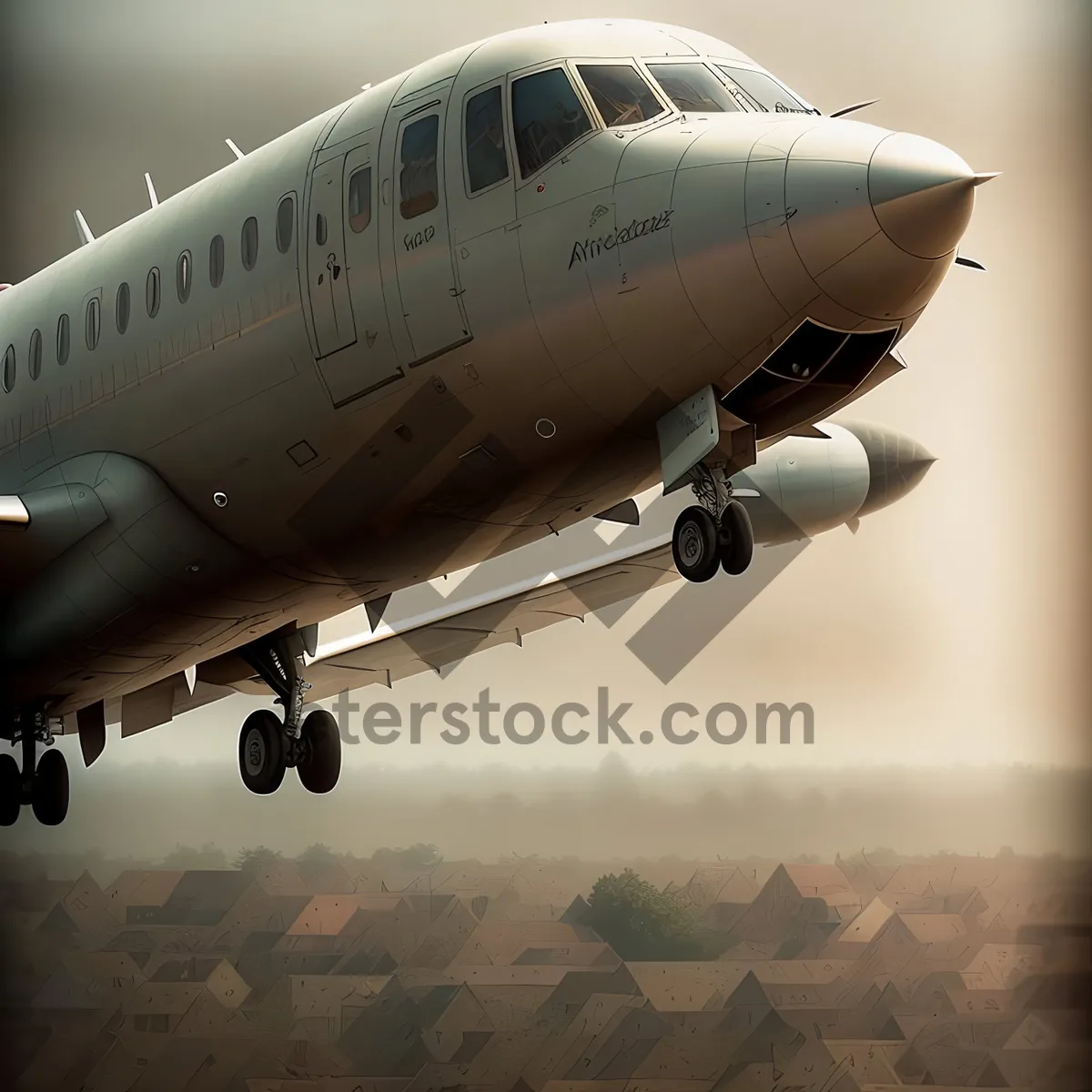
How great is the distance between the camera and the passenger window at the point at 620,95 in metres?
8.37

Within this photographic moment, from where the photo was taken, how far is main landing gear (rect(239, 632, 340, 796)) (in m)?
13.6

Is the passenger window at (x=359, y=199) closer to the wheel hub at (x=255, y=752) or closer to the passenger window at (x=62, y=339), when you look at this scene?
the passenger window at (x=62, y=339)

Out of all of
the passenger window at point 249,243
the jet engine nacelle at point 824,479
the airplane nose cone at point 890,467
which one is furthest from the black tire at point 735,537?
the airplane nose cone at point 890,467

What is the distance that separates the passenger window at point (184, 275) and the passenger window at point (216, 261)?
0.21m

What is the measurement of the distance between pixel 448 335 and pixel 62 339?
3.79m

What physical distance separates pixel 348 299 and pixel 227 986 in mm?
11087

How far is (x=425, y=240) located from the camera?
8.86m

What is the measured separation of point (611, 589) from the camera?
14.0 metres

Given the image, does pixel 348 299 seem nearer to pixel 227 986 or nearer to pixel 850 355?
pixel 850 355

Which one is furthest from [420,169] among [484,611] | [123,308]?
[484,611]

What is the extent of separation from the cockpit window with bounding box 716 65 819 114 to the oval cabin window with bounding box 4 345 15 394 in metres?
5.75

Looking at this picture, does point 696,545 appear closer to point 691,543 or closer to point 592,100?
point 691,543

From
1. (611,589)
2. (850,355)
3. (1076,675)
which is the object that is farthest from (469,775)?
(850,355)

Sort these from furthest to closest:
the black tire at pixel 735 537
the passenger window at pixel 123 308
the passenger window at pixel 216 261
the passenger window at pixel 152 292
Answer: the passenger window at pixel 123 308 < the passenger window at pixel 152 292 < the passenger window at pixel 216 261 < the black tire at pixel 735 537
